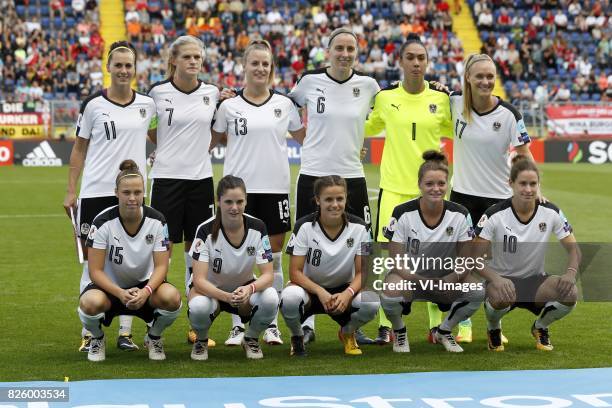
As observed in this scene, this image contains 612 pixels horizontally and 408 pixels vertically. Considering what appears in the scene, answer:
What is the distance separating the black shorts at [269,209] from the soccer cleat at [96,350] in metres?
1.41

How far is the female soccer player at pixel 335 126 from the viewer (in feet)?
24.9

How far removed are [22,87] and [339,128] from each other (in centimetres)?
2440

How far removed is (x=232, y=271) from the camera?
23.0 feet

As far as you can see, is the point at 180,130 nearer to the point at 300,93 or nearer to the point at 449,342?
the point at 300,93

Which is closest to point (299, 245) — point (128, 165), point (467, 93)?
point (128, 165)

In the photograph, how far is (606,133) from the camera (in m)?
29.5

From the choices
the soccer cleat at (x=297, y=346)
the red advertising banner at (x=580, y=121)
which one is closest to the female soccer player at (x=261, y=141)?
the soccer cleat at (x=297, y=346)

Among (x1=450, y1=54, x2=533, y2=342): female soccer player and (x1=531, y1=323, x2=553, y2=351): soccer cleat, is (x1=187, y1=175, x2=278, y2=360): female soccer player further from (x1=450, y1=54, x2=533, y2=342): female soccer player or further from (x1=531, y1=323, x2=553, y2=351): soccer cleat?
(x1=531, y1=323, x2=553, y2=351): soccer cleat

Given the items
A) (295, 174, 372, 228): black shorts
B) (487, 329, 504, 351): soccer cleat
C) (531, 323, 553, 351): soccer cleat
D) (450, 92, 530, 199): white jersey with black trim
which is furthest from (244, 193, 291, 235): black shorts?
(531, 323, 553, 351): soccer cleat

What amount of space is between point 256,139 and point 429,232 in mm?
1362

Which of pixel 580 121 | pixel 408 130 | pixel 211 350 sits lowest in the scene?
pixel 211 350

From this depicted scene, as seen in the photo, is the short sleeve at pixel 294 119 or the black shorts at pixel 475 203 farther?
the short sleeve at pixel 294 119

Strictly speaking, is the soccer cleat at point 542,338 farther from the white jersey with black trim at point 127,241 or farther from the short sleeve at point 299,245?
the white jersey with black trim at point 127,241

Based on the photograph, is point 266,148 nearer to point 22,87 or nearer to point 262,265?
point 262,265
